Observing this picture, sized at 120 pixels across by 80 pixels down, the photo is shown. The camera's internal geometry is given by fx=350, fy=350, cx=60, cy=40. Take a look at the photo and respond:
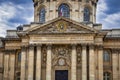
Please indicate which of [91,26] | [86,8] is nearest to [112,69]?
[91,26]

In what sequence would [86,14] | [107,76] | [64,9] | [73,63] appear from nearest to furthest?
[73,63] < [107,76] < [64,9] < [86,14]

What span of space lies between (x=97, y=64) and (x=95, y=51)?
78.7 inches

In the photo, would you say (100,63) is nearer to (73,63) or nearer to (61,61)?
(73,63)

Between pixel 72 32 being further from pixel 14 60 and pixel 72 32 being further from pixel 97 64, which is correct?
pixel 14 60

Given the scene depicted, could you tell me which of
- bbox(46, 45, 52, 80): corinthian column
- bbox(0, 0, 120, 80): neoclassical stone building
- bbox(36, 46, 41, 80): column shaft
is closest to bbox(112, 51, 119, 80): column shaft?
bbox(0, 0, 120, 80): neoclassical stone building

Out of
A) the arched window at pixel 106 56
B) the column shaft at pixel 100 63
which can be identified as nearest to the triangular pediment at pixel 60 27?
the column shaft at pixel 100 63

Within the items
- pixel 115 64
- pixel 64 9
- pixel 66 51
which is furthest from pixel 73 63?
pixel 64 9

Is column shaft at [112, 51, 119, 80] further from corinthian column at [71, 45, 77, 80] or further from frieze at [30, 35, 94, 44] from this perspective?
corinthian column at [71, 45, 77, 80]

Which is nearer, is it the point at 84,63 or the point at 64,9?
the point at 84,63

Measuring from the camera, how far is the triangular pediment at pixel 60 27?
52.8 metres

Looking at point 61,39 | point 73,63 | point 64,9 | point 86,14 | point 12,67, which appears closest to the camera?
point 73,63

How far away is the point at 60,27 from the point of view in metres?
53.0

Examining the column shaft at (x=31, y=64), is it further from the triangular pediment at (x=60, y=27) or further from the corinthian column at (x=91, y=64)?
the corinthian column at (x=91, y=64)

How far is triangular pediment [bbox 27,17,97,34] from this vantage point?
52812mm
